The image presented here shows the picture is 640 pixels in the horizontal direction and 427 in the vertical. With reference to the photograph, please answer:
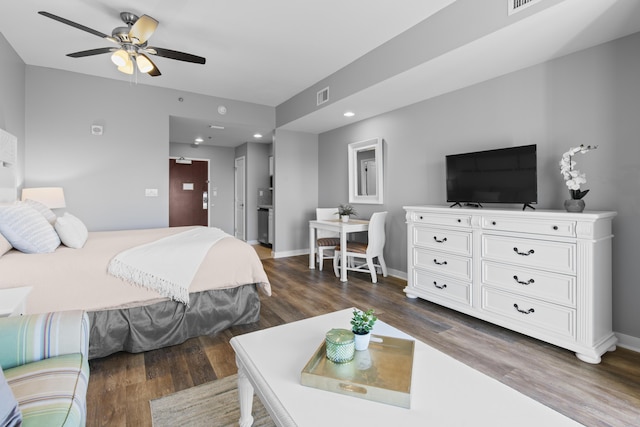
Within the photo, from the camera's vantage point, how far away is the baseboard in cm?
227

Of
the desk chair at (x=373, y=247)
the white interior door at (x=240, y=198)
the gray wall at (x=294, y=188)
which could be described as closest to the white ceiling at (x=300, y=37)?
the desk chair at (x=373, y=247)

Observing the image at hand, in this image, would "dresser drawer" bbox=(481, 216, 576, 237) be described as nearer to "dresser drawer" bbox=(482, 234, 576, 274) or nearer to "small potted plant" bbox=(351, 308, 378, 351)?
Result: "dresser drawer" bbox=(482, 234, 576, 274)

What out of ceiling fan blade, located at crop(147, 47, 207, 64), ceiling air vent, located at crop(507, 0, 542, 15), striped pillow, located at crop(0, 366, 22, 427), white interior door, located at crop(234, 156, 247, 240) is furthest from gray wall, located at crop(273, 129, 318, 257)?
striped pillow, located at crop(0, 366, 22, 427)

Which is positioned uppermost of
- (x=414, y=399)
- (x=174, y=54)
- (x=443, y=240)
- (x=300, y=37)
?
(x=300, y=37)

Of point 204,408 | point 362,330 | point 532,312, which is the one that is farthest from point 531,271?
point 204,408

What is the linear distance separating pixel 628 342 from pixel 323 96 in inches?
149

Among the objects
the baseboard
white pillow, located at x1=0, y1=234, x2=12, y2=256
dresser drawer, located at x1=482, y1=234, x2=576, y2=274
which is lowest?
the baseboard

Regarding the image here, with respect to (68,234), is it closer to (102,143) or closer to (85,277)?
(85,277)

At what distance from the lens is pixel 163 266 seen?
228cm

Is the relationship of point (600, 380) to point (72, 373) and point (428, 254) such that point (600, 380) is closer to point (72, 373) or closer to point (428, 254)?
point (428, 254)

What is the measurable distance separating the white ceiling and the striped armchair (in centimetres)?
247

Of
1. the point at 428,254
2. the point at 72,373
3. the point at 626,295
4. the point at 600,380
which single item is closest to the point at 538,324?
the point at 600,380

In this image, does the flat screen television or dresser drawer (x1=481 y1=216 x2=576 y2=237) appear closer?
dresser drawer (x1=481 y1=216 x2=576 y2=237)

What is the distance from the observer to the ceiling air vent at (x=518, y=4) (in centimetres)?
206
